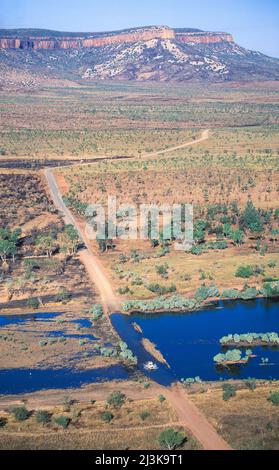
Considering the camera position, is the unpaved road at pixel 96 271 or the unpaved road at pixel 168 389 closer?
the unpaved road at pixel 168 389

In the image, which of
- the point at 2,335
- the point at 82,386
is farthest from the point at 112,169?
the point at 82,386

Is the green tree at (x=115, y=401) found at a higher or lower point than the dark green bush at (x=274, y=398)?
lower

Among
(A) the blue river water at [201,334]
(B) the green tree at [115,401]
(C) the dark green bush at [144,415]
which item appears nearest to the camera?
(C) the dark green bush at [144,415]

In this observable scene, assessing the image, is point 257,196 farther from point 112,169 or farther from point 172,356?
point 172,356

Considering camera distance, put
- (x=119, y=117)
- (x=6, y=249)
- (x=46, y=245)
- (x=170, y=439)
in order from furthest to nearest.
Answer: (x=119, y=117) → (x=46, y=245) → (x=6, y=249) → (x=170, y=439)

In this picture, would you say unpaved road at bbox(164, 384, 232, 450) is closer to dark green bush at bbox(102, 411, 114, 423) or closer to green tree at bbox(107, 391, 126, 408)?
green tree at bbox(107, 391, 126, 408)

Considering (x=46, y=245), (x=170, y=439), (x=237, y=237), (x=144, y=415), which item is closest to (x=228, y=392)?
(x=144, y=415)

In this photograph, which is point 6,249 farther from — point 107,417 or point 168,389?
point 107,417

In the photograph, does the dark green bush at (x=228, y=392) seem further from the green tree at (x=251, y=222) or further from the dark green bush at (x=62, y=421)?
the green tree at (x=251, y=222)

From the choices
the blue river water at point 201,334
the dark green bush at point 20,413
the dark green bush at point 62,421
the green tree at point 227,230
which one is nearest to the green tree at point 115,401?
the dark green bush at point 62,421
